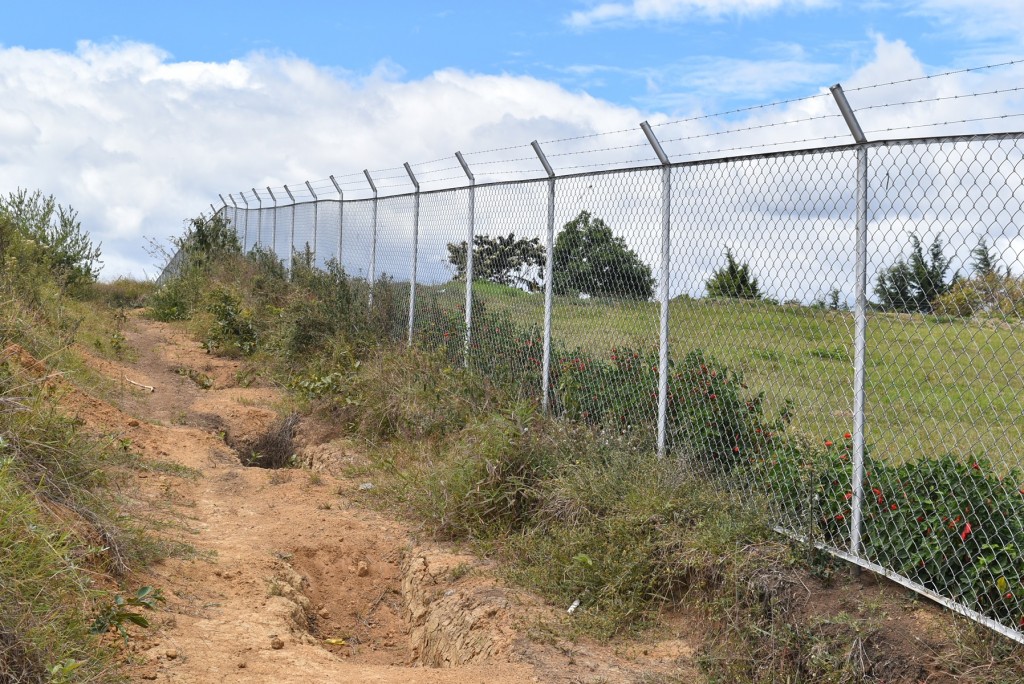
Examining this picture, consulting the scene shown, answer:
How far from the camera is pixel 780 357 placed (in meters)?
5.98

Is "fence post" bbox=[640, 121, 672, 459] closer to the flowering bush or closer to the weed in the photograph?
the flowering bush

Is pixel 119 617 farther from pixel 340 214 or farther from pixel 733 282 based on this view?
pixel 340 214

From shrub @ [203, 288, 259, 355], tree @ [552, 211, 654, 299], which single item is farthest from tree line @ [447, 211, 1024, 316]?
shrub @ [203, 288, 259, 355]

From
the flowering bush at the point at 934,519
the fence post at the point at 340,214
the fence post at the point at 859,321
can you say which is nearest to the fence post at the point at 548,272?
the flowering bush at the point at 934,519

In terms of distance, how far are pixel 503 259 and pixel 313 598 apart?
4.01 meters

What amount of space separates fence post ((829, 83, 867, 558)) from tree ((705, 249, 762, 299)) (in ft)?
2.48

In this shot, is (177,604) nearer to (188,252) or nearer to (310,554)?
(310,554)

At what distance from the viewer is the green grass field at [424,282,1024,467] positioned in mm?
4824

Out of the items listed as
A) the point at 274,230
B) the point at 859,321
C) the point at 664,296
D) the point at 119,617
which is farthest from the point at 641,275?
the point at 274,230

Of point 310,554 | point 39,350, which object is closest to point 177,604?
point 310,554

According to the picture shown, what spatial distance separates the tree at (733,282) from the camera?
579cm

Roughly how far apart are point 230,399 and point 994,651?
953cm

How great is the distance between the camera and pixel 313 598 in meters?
6.57

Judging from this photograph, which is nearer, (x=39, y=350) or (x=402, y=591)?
(x=402, y=591)
